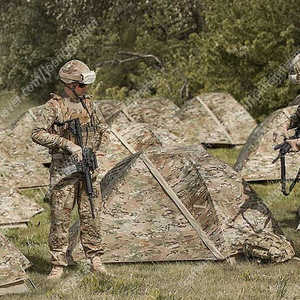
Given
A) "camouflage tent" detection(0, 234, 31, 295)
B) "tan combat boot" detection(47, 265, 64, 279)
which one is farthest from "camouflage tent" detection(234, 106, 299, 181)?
"camouflage tent" detection(0, 234, 31, 295)

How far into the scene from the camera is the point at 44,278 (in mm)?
6965

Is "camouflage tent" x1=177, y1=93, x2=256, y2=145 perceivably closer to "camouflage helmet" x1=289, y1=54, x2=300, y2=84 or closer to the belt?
"camouflage helmet" x1=289, y1=54, x2=300, y2=84

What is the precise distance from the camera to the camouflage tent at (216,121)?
56.6ft

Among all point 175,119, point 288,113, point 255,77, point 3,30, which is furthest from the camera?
point 3,30

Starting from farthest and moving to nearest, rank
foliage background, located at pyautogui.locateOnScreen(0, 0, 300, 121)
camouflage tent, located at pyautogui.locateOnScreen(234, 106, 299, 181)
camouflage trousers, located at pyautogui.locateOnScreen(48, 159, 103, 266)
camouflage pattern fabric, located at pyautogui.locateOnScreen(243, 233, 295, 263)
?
foliage background, located at pyautogui.locateOnScreen(0, 0, 300, 121) < camouflage tent, located at pyautogui.locateOnScreen(234, 106, 299, 181) < camouflage pattern fabric, located at pyautogui.locateOnScreen(243, 233, 295, 263) < camouflage trousers, located at pyautogui.locateOnScreen(48, 159, 103, 266)

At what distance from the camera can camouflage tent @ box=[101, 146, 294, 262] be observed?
7.61 meters

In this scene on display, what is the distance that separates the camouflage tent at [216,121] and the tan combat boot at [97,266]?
1002 centimetres

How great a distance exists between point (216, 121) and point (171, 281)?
36.5 ft

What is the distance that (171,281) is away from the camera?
265 inches

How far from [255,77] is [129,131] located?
737 centimetres

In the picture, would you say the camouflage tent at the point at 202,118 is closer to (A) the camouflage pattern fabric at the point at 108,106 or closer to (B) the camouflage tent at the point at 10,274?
(A) the camouflage pattern fabric at the point at 108,106

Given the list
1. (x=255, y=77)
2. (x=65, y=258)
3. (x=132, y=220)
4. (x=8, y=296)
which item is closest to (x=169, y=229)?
(x=132, y=220)

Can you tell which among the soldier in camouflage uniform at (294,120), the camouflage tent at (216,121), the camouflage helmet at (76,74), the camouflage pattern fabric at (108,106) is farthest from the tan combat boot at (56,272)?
the camouflage pattern fabric at (108,106)

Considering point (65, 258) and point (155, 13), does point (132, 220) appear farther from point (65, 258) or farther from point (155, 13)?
point (155, 13)
